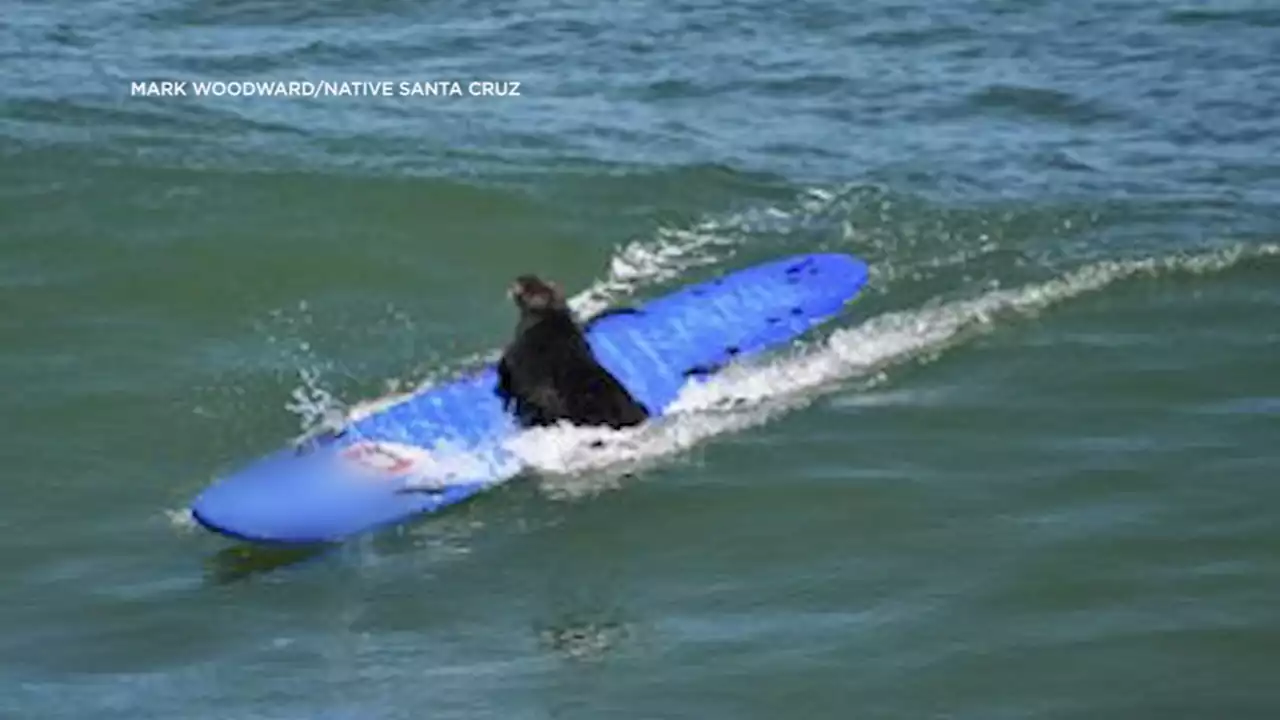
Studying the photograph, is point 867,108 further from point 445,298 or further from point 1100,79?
point 445,298

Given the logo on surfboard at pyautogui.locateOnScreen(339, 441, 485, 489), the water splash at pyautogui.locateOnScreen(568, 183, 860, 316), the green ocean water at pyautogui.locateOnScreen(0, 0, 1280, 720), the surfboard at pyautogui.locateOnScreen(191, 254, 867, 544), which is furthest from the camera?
the water splash at pyautogui.locateOnScreen(568, 183, 860, 316)

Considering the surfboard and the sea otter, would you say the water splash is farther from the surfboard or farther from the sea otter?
the sea otter

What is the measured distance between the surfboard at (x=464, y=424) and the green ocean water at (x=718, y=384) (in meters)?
0.19

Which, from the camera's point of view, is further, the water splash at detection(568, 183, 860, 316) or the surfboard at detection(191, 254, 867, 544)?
the water splash at detection(568, 183, 860, 316)

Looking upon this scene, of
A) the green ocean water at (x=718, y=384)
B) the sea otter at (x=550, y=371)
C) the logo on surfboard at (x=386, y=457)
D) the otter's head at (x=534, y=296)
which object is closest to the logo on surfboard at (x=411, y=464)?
the logo on surfboard at (x=386, y=457)

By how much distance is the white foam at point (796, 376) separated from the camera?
12617 millimetres

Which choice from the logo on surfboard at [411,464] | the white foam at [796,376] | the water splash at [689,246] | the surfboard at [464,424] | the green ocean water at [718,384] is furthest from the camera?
the water splash at [689,246]

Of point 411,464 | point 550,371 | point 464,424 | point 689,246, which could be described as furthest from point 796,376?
point 411,464

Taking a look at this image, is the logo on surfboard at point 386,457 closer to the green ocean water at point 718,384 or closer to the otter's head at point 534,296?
the green ocean water at point 718,384

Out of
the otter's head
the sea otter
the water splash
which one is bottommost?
the sea otter

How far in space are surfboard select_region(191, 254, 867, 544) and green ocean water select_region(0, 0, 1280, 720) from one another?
19 cm

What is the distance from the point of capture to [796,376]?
1400 cm

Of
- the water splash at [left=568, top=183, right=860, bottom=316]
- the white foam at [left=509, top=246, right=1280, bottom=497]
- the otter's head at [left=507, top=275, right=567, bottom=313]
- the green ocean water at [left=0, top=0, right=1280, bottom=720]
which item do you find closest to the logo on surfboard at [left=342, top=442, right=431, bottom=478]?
the green ocean water at [left=0, top=0, right=1280, bottom=720]

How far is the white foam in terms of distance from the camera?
12.6 meters
